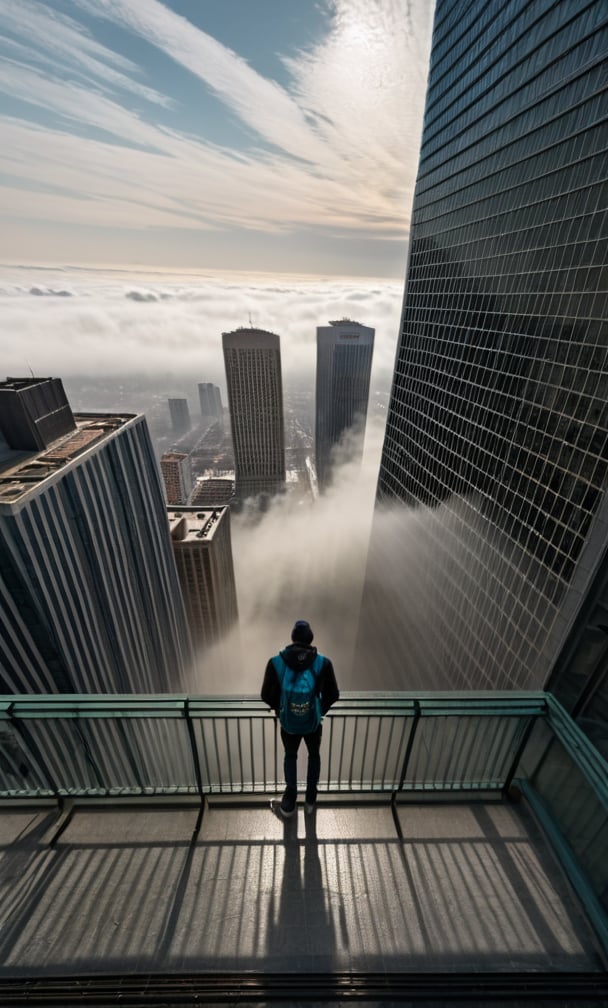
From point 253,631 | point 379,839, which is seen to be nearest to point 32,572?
point 379,839

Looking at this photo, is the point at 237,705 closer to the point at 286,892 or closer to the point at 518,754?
the point at 286,892

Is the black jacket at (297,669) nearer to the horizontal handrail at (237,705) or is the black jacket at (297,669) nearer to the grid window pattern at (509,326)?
the horizontal handrail at (237,705)

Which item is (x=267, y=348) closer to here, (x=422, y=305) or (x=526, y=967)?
(x=422, y=305)

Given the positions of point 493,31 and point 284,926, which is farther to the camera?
point 493,31

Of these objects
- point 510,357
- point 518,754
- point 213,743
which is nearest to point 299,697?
point 213,743

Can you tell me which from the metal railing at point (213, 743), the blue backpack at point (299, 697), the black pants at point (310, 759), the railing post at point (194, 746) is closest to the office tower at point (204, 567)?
the metal railing at point (213, 743)
